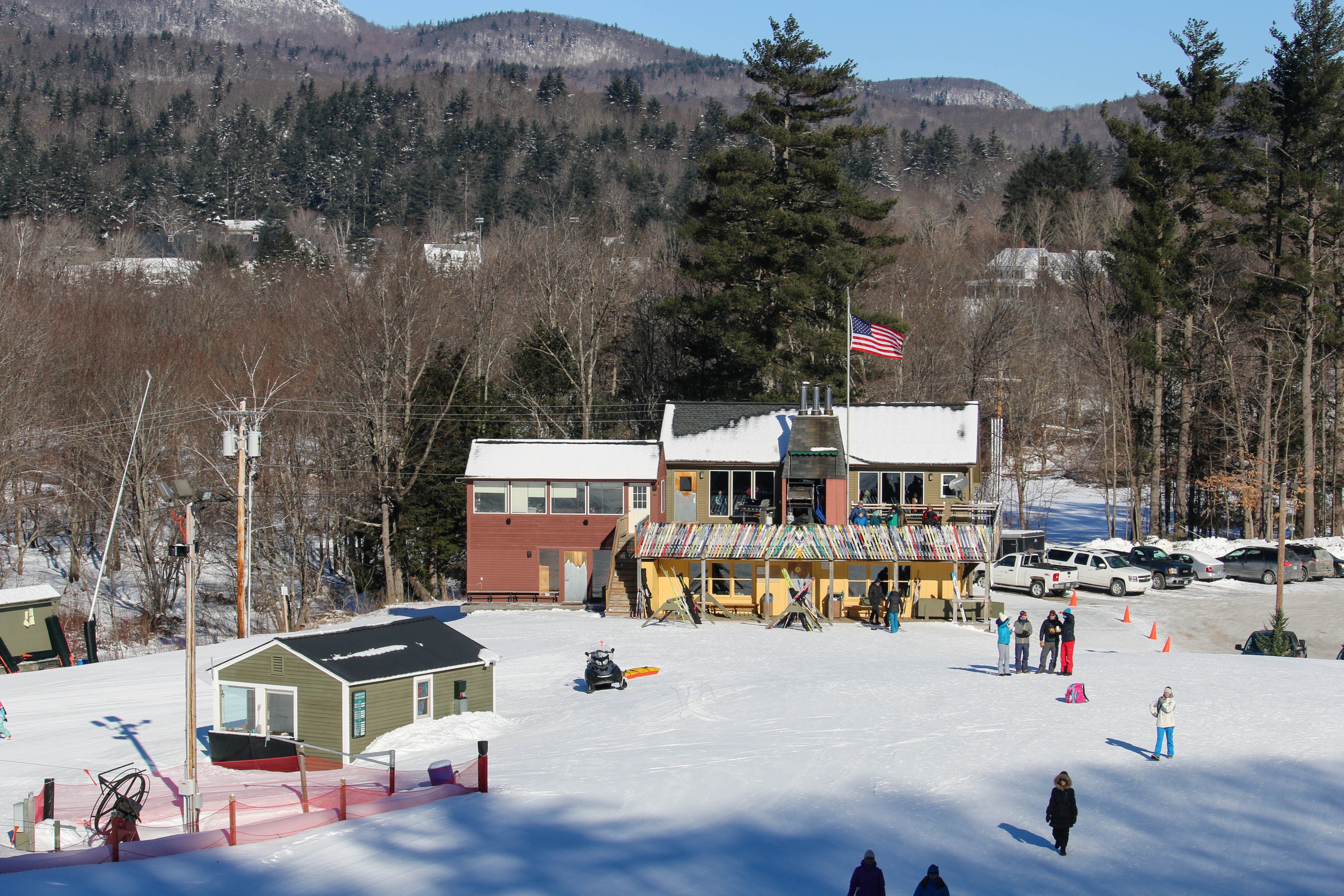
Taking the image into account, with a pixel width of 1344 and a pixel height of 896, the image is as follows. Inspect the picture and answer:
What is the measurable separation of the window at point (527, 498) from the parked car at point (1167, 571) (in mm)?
21168

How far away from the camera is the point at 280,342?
67.8 m

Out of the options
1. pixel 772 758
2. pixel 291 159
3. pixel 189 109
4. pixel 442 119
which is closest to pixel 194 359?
pixel 772 758

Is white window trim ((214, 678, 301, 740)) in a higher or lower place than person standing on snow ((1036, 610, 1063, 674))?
lower

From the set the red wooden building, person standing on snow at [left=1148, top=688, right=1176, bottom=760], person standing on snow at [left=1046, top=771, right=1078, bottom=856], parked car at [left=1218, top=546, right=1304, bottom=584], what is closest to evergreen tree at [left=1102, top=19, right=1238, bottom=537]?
parked car at [left=1218, top=546, right=1304, bottom=584]

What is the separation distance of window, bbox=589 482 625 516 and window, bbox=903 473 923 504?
1004 cm

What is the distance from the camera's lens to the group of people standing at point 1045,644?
2578 cm

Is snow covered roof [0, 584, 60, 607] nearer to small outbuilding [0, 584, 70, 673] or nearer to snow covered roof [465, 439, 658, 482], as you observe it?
small outbuilding [0, 584, 70, 673]

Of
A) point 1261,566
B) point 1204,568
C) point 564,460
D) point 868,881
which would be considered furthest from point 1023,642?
point 1261,566

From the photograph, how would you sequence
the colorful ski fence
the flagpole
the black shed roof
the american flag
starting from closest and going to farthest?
the black shed roof
the colorful ski fence
the flagpole
the american flag

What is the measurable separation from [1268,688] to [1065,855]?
36.9ft

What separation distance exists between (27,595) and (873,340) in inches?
1121

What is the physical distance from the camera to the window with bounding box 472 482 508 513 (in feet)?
125

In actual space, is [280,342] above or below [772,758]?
Answer: above

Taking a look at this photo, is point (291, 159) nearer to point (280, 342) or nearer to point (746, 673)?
point (280, 342)
